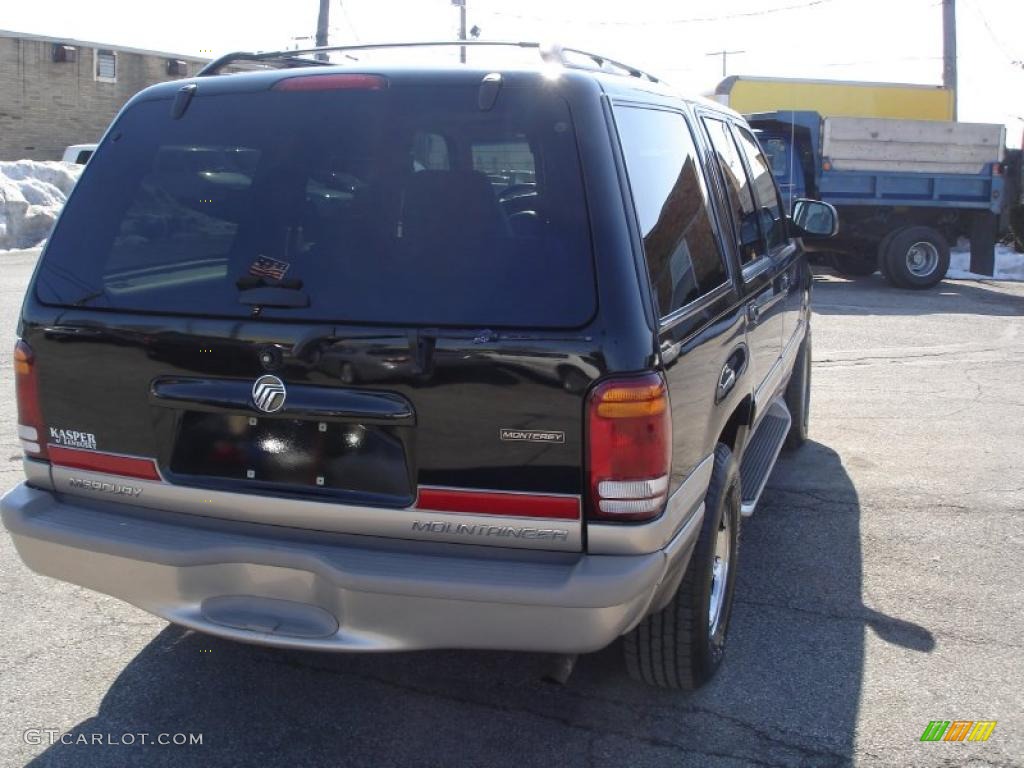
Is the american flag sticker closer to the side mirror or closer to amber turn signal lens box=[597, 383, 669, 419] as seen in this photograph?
amber turn signal lens box=[597, 383, 669, 419]

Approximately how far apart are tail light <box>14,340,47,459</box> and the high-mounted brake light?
1115 millimetres

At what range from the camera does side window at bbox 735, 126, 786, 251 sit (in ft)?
17.6

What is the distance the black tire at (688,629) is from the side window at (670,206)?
660 millimetres

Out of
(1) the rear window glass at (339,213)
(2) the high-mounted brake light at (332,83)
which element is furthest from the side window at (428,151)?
(2) the high-mounted brake light at (332,83)

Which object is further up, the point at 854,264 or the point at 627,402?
the point at 627,402

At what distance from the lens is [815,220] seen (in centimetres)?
611

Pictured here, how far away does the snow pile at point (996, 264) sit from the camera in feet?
63.5

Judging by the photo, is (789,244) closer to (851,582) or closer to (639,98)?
(851,582)

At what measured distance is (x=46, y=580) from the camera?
14.9 ft

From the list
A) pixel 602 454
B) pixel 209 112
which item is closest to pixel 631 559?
pixel 602 454

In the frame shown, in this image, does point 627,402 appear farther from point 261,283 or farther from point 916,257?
point 916,257

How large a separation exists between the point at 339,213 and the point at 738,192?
2.21 m

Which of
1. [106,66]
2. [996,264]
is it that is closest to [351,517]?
[996,264]

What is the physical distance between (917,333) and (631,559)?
34.2 ft
